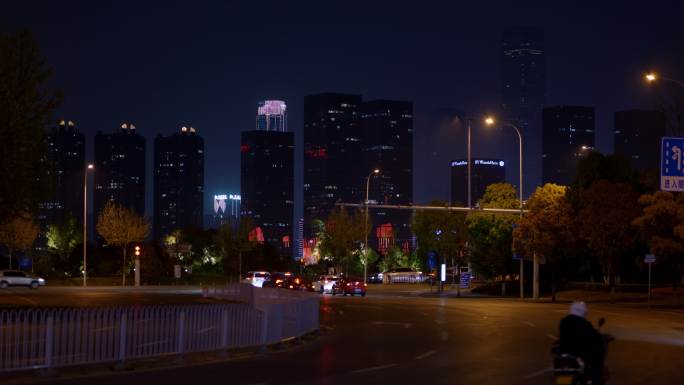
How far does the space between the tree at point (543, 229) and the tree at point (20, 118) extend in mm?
34820

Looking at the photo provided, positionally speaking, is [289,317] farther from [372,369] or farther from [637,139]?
[637,139]

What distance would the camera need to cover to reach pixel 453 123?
6800cm

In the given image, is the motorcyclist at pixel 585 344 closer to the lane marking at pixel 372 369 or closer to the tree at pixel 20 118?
the lane marking at pixel 372 369

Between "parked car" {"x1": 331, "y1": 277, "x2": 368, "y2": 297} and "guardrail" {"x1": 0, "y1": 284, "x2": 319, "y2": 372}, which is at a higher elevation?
"guardrail" {"x1": 0, "y1": 284, "x2": 319, "y2": 372}

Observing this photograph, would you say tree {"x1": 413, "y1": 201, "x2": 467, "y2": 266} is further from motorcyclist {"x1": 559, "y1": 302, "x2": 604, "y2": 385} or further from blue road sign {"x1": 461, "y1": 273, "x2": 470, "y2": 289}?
motorcyclist {"x1": 559, "y1": 302, "x2": 604, "y2": 385}

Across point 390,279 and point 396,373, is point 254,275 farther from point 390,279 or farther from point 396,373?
point 396,373

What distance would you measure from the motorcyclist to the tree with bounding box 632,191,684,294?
3974cm

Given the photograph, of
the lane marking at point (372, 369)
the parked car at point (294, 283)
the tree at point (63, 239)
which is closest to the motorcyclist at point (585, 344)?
the lane marking at point (372, 369)

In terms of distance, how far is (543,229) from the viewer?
200 feet

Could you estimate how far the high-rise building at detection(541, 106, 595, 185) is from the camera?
182m

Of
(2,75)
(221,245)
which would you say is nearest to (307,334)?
(2,75)

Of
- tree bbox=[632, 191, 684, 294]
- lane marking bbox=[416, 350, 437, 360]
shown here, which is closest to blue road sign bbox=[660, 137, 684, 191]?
lane marking bbox=[416, 350, 437, 360]

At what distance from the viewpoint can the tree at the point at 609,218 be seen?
194 ft

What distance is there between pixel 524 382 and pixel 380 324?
17844mm
